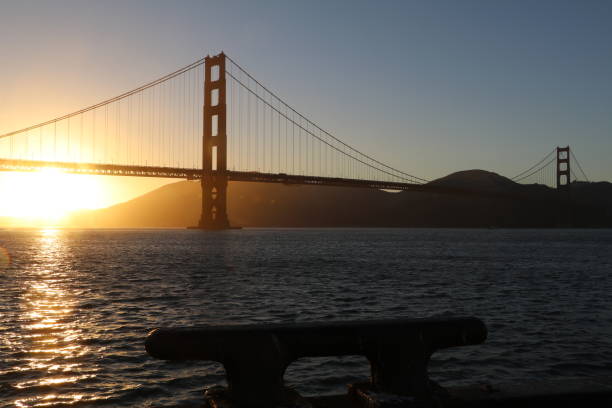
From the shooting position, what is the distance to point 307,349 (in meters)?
3.25

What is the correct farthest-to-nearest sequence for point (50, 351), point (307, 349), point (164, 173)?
point (164, 173), point (50, 351), point (307, 349)

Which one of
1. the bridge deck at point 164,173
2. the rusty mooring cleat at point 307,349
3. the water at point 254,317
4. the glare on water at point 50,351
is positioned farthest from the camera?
the bridge deck at point 164,173

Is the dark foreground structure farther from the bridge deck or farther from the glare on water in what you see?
the bridge deck

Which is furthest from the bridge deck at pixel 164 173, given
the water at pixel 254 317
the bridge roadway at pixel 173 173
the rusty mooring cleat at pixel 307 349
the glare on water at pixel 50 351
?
the rusty mooring cleat at pixel 307 349

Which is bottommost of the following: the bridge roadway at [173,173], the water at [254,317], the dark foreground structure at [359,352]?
the water at [254,317]

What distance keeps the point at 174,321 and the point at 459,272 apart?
18322 millimetres

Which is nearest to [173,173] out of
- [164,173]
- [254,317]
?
[164,173]

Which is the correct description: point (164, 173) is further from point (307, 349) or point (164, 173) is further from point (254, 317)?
point (307, 349)

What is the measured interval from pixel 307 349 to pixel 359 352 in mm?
316

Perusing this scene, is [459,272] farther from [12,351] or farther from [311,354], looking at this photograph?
[311,354]

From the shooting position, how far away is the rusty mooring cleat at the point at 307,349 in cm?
305

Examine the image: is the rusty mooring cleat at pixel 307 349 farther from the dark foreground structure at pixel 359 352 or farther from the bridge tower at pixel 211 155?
the bridge tower at pixel 211 155

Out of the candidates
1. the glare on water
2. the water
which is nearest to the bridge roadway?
the water

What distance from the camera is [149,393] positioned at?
700 cm
